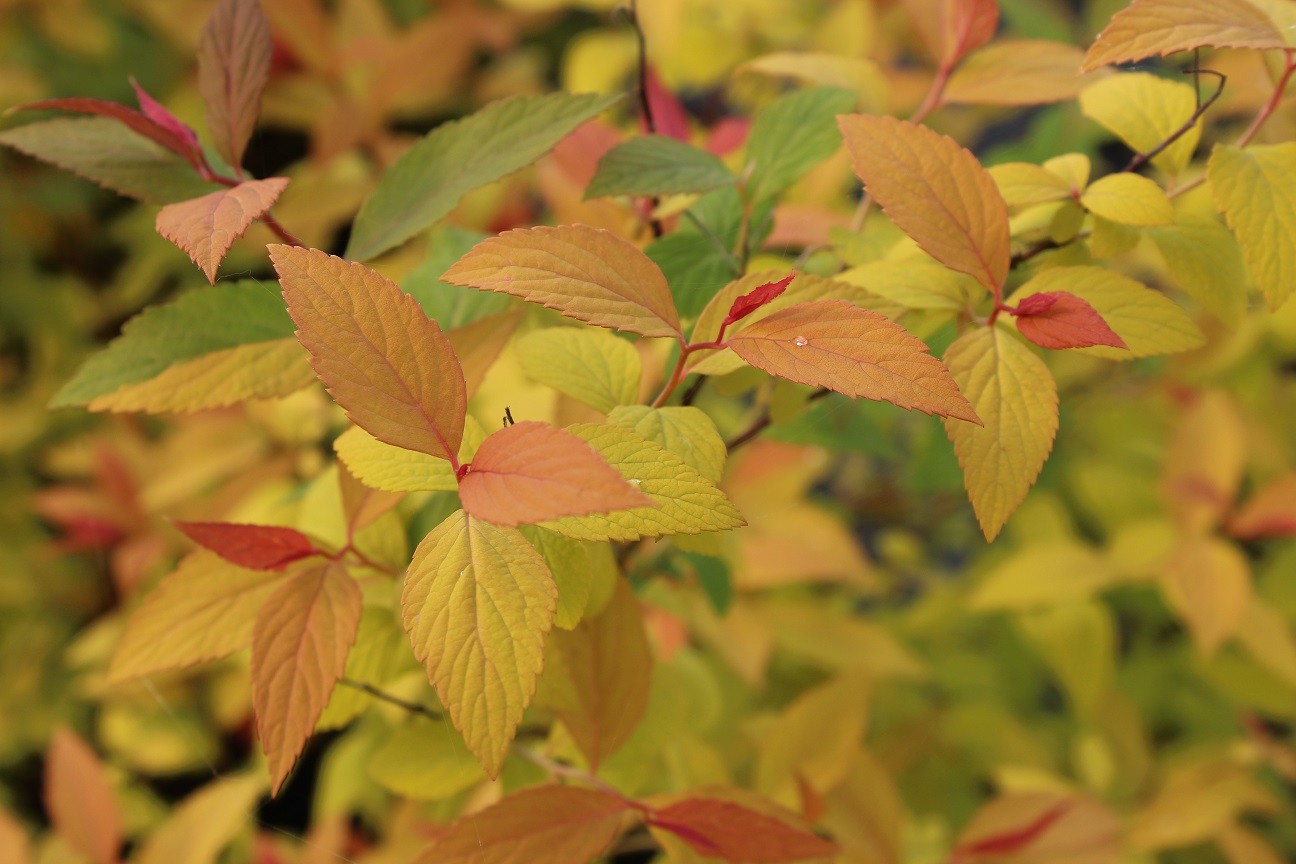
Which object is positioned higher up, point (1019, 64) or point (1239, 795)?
point (1019, 64)

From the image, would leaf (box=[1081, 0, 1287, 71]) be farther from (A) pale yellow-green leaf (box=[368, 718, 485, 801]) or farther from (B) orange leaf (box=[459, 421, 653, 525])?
(A) pale yellow-green leaf (box=[368, 718, 485, 801])

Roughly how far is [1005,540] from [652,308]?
1.03 m

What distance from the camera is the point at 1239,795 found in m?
0.85

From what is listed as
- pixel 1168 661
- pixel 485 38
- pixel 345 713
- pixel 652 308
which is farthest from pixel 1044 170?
pixel 485 38

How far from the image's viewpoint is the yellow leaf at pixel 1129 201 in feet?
1.41

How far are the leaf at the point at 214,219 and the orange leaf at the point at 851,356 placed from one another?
0.64ft

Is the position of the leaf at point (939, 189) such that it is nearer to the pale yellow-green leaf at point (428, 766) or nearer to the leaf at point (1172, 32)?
the leaf at point (1172, 32)

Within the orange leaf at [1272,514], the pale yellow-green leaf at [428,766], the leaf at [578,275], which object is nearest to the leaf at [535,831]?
the pale yellow-green leaf at [428,766]

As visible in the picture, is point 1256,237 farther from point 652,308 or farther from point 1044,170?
point 652,308

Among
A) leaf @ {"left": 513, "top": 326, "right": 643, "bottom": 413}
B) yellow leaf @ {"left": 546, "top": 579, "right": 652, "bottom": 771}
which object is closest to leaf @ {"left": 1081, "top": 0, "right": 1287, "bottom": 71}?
leaf @ {"left": 513, "top": 326, "right": 643, "bottom": 413}

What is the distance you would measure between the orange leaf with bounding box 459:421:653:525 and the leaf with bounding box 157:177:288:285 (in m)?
A: 0.12

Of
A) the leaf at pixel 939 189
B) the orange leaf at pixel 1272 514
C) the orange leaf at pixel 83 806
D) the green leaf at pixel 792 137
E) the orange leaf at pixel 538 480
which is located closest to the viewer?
the orange leaf at pixel 538 480

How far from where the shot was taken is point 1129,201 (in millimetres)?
438

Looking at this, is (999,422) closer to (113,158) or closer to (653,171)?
(653,171)
